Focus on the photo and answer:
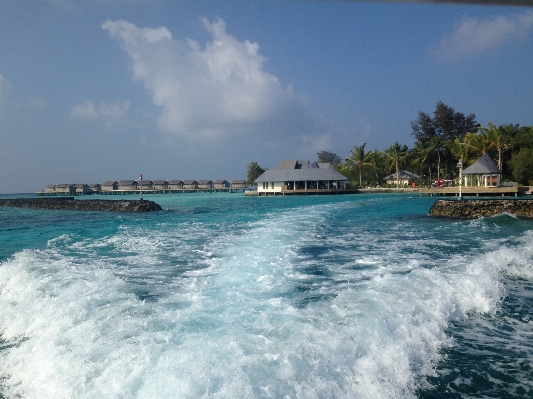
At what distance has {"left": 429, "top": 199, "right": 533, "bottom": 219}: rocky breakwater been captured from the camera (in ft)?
53.7

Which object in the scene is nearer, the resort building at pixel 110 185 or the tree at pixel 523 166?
the tree at pixel 523 166

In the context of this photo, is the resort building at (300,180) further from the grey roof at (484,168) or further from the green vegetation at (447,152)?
the grey roof at (484,168)

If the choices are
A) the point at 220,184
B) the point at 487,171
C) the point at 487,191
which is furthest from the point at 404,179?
the point at 220,184

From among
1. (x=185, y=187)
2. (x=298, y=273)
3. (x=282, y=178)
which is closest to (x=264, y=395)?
(x=298, y=273)

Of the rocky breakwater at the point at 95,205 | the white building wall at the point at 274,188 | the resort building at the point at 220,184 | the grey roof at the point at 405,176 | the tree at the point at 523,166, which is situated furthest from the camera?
the resort building at the point at 220,184

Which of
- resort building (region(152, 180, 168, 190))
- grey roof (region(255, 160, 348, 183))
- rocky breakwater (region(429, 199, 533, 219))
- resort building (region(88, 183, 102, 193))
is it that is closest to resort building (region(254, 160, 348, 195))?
grey roof (region(255, 160, 348, 183))

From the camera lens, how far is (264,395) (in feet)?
9.18

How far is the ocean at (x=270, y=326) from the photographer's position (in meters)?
3.03

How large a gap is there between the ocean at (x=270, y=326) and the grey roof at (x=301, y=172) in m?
39.9

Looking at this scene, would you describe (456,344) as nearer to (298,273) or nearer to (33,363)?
(298,273)

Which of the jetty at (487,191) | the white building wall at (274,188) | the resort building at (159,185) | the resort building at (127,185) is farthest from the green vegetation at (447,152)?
the resort building at (127,185)

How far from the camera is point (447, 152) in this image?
47188 mm

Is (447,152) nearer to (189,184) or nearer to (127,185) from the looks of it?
(189,184)

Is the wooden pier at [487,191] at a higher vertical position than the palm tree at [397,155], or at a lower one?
lower
